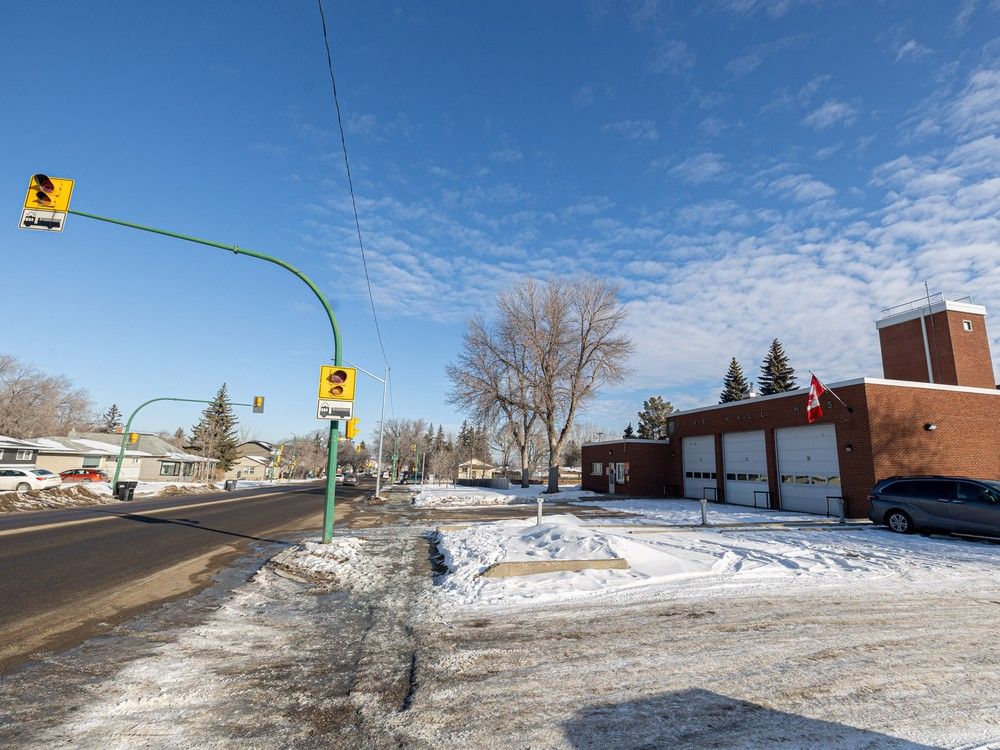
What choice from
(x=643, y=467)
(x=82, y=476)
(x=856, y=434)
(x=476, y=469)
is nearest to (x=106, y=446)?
Answer: (x=82, y=476)

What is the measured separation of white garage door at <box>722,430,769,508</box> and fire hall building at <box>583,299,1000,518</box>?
2.2 inches

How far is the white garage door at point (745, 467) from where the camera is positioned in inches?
A: 1001

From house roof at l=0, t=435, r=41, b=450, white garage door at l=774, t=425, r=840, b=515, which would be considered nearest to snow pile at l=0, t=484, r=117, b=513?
A: house roof at l=0, t=435, r=41, b=450

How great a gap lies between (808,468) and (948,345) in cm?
1401

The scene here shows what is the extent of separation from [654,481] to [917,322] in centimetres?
1875

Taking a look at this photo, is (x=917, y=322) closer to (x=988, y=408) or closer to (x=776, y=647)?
(x=988, y=408)

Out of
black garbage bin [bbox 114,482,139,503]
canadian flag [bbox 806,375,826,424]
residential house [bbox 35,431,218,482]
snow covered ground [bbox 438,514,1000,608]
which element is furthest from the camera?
residential house [bbox 35,431,218,482]

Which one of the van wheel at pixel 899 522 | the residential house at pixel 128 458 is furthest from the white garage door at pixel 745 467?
the residential house at pixel 128 458

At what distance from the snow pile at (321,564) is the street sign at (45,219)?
7.02 m

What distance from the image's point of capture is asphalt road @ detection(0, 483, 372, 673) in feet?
19.3

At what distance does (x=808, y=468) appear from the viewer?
2286 centimetres

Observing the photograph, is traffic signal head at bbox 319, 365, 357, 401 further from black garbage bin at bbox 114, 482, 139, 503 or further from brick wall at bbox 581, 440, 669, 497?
brick wall at bbox 581, 440, 669, 497

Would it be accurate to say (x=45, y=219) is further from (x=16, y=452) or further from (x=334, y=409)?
(x=16, y=452)

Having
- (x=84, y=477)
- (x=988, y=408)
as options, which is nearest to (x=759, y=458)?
(x=988, y=408)
